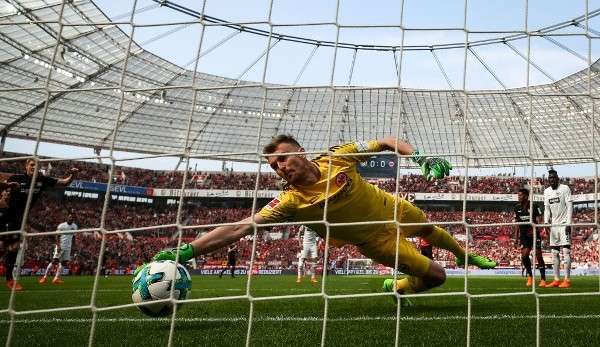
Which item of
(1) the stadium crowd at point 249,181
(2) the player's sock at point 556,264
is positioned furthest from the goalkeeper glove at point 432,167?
(1) the stadium crowd at point 249,181

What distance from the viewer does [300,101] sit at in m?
27.5

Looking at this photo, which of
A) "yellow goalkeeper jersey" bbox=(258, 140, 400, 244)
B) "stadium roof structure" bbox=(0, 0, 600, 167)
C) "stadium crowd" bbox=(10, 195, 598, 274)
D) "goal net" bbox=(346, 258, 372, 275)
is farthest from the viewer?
"goal net" bbox=(346, 258, 372, 275)

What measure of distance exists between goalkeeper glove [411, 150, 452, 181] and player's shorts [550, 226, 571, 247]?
5.85 meters

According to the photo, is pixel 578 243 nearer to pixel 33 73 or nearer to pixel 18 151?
pixel 33 73

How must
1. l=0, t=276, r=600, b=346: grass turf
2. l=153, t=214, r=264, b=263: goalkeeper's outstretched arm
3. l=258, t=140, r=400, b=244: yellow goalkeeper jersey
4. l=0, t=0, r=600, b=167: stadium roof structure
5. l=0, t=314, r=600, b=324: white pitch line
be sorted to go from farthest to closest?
l=0, t=0, r=600, b=167: stadium roof structure, l=0, t=314, r=600, b=324: white pitch line, l=258, t=140, r=400, b=244: yellow goalkeeper jersey, l=153, t=214, r=264, b=263: goalkeeper's outstretched arm, l=0, t=276, r=600, b=346: grass turf

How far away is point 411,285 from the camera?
16.1ft

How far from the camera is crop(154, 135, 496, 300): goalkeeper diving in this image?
3.82 metres

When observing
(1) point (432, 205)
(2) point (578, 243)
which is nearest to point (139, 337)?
(2) point (578, 243)

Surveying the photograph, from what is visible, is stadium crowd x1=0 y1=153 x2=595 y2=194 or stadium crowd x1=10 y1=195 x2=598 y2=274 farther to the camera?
stadium crowd x1=0 y1=153 x2=595 y2=194

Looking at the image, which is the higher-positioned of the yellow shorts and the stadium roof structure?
the stadium roof structure

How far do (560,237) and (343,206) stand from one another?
20.5ft

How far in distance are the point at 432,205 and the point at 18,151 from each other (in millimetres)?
24728

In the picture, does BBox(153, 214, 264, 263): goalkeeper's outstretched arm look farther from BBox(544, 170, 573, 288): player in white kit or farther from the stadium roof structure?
the stadium roof structure

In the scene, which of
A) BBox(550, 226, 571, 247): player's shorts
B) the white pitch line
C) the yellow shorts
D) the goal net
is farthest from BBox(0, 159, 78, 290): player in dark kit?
the goal net
